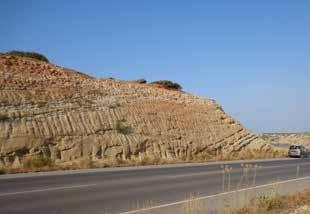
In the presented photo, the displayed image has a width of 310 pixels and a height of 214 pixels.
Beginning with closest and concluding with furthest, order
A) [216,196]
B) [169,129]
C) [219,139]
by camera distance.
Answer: [216,196] → [169,129] → [219,139]

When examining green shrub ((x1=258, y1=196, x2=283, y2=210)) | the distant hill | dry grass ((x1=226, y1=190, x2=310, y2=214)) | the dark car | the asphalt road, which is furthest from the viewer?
the distant hill

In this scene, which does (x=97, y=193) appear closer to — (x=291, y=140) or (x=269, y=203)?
(x=269, y=203)

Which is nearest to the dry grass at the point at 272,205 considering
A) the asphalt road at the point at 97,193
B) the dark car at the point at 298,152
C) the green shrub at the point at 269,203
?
the green shrub at the point at 269,203

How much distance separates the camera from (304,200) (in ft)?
44.0

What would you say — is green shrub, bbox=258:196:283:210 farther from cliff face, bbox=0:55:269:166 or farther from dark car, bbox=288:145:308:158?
dark car, bbox=288:145:308:158

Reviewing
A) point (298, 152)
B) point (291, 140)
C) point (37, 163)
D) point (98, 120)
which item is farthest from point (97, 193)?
point (291, 140)

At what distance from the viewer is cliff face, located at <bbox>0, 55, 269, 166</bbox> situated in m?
32.1

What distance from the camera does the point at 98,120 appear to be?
3847 centimetres

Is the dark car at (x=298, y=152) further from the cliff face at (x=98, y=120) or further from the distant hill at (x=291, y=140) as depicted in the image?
the distant hill at (x=291, y=140)

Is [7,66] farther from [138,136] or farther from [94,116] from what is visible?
[138,136]

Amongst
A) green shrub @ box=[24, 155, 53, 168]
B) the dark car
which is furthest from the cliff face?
the dark car

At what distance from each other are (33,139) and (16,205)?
19906 mm

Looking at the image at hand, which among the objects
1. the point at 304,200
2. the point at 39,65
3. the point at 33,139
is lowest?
the point at 304,200

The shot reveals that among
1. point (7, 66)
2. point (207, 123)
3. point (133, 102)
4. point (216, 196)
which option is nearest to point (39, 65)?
point (7, 66)
